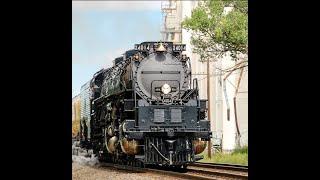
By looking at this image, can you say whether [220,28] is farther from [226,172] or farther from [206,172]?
[206,172]

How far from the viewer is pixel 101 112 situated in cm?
2241

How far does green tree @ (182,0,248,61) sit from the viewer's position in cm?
2531

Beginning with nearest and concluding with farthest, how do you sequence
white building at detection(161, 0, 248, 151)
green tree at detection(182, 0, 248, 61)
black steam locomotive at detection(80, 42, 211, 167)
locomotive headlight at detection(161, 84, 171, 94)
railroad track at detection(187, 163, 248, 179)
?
railroad track at detection(187, 163, 248, 179)
black steam locomotive at detection(80, 42, 211, 167)
locomotive headlight at detection(161, 84, 171, 94)
green tree at detection(182, 0, 248, 61)
white building at detection(161, 0, 248, 151)

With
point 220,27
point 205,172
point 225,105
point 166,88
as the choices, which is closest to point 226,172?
point 205,172

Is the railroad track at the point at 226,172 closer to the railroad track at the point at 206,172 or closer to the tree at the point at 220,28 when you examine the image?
the railroad track at the point at 206,172

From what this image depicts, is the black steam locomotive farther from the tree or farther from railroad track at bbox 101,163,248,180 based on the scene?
the tree

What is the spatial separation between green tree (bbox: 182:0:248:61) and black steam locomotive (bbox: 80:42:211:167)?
6650 mm

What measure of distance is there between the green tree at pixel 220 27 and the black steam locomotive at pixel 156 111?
665 cm

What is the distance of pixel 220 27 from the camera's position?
25.5 meters

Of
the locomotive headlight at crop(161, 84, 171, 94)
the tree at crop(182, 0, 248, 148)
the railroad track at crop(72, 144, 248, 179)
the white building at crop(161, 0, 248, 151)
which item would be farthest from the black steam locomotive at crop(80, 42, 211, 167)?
the white building at crop(161, 0, 248, 151)

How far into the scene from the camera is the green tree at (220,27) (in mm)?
25312
